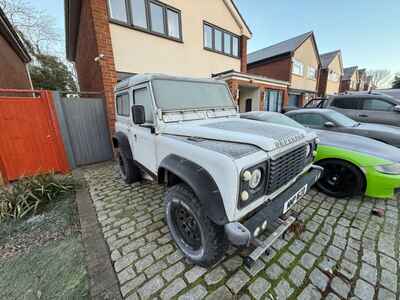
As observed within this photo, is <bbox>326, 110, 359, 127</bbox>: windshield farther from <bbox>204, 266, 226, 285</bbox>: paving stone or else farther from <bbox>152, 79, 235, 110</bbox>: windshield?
<bbox>204, 266, 226, 285</bbox>: paving stone

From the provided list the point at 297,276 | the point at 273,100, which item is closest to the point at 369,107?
the point at 273,100

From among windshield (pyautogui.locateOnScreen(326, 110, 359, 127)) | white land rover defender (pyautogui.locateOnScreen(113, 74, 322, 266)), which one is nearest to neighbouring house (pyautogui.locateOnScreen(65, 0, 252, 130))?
white land rover defender (pyautogui.locateOnScreen(113, 74, 322, 266))

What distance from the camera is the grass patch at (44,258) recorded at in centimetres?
170

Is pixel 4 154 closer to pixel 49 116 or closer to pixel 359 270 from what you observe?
pixel 49 116

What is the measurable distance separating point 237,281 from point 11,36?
454 inches

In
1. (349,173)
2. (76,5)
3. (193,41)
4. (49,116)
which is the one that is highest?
(76,5)

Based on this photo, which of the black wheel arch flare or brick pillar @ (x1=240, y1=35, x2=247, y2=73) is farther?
brick pillar @ (x1=240, y1=35, x2=247, y2=73)

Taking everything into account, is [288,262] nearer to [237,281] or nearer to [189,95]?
[237,281]

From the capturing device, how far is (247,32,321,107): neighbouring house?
1434cm

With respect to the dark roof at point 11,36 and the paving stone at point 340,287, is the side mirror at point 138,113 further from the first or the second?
the dark roof at point 11,36

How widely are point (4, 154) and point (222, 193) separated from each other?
533 cm

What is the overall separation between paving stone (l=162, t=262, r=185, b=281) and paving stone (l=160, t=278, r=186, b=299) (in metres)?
0.07

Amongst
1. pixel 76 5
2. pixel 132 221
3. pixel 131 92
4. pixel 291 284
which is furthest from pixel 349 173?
pixel 76 5

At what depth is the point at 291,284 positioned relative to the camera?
5.57 feet
